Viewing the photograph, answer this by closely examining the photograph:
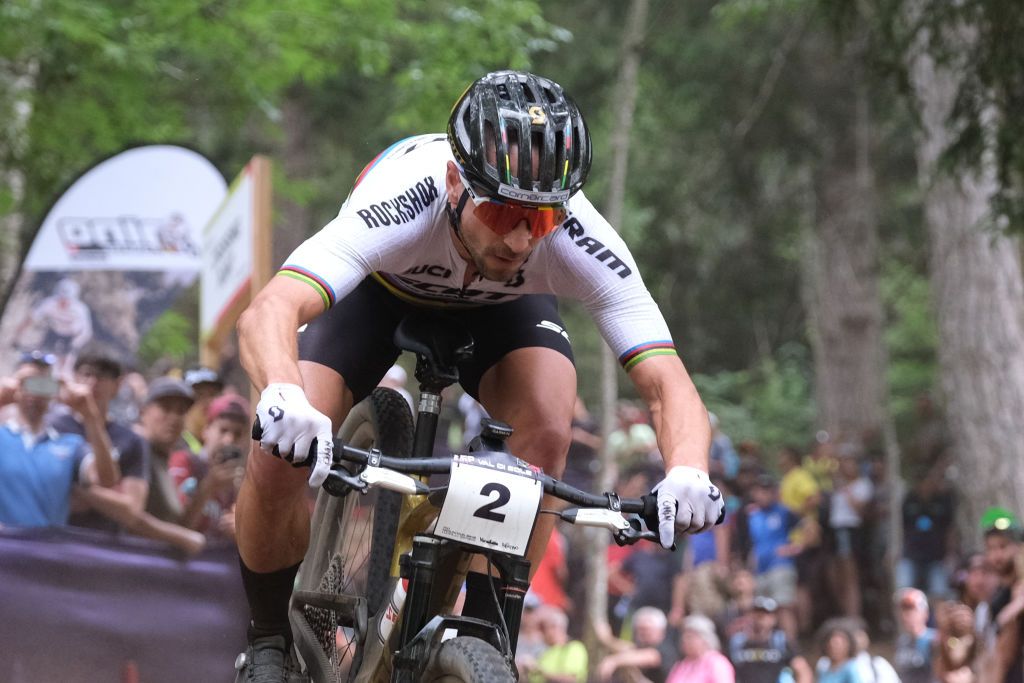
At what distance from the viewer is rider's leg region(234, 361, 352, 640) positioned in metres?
5.04

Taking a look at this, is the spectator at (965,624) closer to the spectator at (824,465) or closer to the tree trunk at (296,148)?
the spectator at (824,465)

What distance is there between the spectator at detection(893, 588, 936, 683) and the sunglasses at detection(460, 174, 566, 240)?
739 cm

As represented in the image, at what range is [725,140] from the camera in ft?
70.7

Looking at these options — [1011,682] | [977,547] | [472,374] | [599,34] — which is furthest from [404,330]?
[599,34]

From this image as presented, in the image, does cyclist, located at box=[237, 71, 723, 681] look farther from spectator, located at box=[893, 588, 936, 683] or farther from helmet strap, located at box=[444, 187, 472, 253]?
spectator, located at box=[893, 588, 936, 683]

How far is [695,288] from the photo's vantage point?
25.2 metres

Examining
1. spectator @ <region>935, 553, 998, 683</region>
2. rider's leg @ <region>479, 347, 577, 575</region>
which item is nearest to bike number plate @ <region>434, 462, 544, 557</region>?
rider's leg @ <region>479, 347, 577, 575</region>

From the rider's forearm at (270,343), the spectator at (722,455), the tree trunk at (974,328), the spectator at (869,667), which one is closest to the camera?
the rider's forearm at (270,343)

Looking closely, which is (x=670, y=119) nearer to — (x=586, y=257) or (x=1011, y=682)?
(x=1011, y=682)

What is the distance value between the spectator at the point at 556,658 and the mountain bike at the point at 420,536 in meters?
5.54

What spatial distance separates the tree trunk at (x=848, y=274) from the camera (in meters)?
22.0

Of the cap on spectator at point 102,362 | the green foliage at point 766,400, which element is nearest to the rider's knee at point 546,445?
the cap on spectator at point 102,362

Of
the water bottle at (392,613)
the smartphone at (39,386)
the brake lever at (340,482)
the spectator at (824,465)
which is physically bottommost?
the spectator at (824,465)

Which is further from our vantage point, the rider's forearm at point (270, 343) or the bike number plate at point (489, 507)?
the rider's forearm at point (270, 343)
